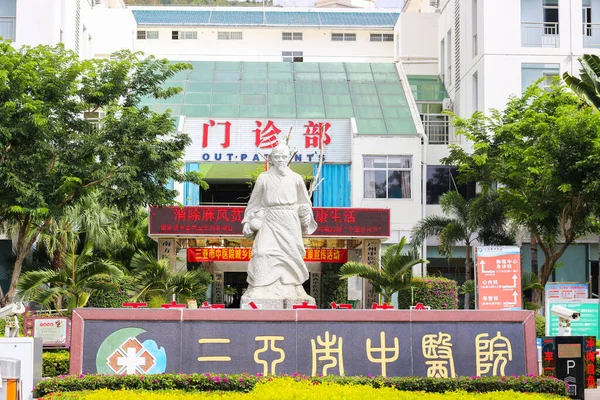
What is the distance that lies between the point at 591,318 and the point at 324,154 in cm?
1782

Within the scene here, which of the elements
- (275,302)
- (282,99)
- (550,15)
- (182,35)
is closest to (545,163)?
(550,15)

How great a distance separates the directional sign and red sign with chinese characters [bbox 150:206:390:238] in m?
9.10

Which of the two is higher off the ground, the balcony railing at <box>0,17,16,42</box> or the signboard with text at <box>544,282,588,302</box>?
the balcony railing at <box>0,17,16,42</box>

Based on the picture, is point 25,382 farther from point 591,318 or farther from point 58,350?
point 591,318

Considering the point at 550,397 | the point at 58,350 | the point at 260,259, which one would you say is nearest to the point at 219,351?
the point at 260,259

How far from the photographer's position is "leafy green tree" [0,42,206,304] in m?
19.5

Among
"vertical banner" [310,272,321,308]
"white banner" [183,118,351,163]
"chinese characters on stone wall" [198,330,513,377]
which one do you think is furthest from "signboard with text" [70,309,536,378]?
"white banner" [183,118,351,163]

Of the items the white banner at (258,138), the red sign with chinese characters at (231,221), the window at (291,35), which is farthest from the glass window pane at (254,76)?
the red sign with chinese characters at (231,221)

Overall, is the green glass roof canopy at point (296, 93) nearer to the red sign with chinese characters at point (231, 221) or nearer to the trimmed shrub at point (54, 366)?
the red sign with chinese characters at point (231, 221)

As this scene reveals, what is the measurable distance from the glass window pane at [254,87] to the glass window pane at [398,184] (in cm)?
711

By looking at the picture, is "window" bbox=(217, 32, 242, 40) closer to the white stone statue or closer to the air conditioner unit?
the air conditioner unit

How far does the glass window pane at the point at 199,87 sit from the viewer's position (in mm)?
37125

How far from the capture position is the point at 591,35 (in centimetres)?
3403

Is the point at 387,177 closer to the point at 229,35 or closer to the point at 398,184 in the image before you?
the point at 398,184
